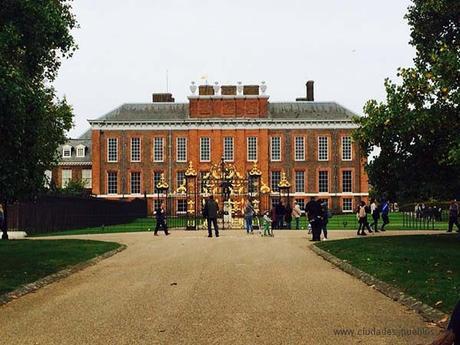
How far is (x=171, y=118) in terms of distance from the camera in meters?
70.6

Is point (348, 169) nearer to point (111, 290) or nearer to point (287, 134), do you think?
point (287, 134)

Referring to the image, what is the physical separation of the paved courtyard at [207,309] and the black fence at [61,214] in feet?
60.3

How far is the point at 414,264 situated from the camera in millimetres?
15055

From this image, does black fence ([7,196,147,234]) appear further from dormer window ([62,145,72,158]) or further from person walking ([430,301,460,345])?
dormer window ([62,145,72,158])

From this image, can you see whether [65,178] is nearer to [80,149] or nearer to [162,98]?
[80,149]

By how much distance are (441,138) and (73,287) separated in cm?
1291

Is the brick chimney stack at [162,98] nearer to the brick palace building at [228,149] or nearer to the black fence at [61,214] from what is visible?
the brick palace building at [228,149]

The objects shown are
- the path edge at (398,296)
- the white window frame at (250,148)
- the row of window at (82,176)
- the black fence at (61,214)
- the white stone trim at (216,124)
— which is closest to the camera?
the path edge at (398,296)

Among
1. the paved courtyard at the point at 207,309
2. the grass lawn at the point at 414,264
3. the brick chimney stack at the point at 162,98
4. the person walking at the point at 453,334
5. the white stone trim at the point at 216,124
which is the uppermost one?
the brick chimney stack at the point at 162,98

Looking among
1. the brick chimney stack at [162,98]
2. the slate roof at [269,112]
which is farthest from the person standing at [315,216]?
the brick chimney stack at [162,98]

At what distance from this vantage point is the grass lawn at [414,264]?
10852 mm

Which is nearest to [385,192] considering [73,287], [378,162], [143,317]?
[378,162]

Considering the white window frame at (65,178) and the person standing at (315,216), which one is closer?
the person standing at (315,216)

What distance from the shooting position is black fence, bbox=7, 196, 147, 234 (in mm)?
33625
